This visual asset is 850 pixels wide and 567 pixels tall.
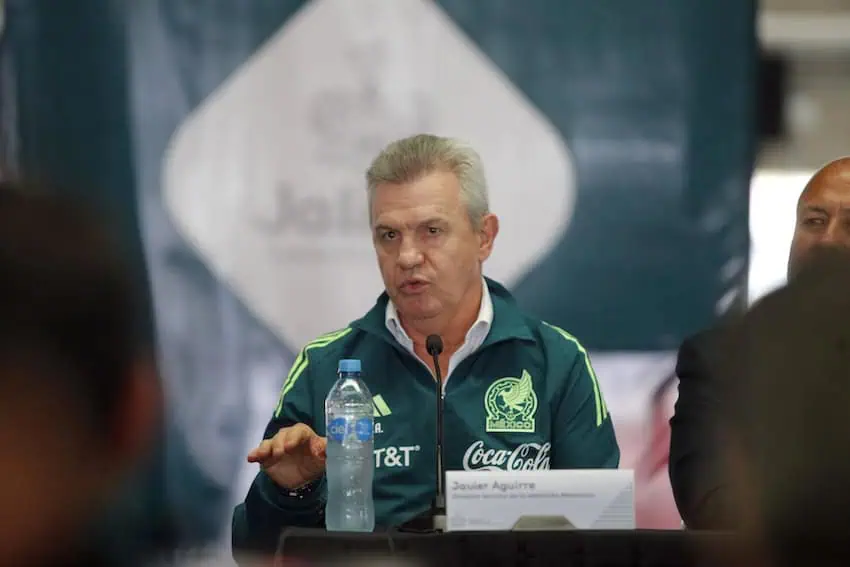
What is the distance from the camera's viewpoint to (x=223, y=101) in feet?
10.3

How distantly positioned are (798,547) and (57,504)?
46cm

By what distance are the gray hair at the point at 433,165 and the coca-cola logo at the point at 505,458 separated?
59cm

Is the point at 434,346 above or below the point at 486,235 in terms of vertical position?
below

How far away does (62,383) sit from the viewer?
68 centimetres

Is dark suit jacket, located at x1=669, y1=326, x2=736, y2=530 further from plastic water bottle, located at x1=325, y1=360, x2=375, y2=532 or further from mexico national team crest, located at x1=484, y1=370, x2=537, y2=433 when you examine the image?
plastic water bottle, located at x1=325, y1=360, x2=375, y2=532

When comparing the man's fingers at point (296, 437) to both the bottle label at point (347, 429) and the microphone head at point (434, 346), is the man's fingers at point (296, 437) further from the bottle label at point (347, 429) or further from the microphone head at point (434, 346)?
the microphone head at point (434, 346)

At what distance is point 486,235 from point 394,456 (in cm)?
68

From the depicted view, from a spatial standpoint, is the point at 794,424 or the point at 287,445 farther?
the point at 287,445

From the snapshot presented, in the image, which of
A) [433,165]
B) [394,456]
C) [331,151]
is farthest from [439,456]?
[331,151]

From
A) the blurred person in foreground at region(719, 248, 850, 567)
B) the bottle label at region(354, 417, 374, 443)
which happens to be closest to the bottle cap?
the bottle label at region(354, 417, 374, 443)

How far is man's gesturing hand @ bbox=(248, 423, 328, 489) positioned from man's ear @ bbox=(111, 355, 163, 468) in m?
1.42

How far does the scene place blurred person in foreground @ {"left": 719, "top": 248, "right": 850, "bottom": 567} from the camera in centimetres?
70

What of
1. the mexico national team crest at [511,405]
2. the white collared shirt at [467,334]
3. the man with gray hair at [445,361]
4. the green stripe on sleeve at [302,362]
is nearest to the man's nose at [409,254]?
the man with gray hair at [445,361]

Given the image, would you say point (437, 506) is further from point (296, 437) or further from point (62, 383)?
point (62, 383)
